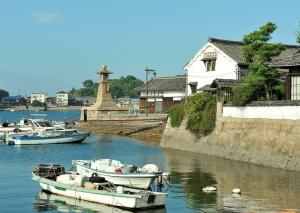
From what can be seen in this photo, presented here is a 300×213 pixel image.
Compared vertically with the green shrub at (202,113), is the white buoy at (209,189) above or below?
below

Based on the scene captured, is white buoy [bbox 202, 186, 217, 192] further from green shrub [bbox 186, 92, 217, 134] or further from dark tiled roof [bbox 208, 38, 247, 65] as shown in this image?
dark tiled roof [bbox 208, 38, 247, 65]

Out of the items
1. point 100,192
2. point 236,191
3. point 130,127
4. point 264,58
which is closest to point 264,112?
point 264,58

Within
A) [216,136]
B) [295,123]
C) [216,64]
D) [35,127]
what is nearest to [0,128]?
[35,127]

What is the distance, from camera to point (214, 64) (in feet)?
226

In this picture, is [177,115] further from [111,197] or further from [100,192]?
[111,197]

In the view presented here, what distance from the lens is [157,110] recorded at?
88750 mm

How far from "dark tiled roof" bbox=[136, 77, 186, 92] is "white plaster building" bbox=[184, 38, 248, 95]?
8.37 metres

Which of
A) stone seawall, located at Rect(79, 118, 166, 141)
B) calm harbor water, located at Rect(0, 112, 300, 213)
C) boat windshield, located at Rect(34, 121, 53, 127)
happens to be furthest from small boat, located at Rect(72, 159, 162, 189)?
boat windshield, located at Rect(34, 121, 53, 127)

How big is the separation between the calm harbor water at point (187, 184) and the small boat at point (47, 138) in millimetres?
8553

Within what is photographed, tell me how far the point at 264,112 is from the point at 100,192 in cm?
1704

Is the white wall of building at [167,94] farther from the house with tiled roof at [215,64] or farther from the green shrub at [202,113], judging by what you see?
the green shrub at [202,113]

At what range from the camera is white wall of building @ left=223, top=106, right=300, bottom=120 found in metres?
34.6

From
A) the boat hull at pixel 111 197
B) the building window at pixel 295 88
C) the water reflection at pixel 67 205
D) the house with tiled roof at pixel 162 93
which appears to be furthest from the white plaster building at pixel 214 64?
the water reflection at pixel 67 205

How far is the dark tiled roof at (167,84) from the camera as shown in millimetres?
83062
